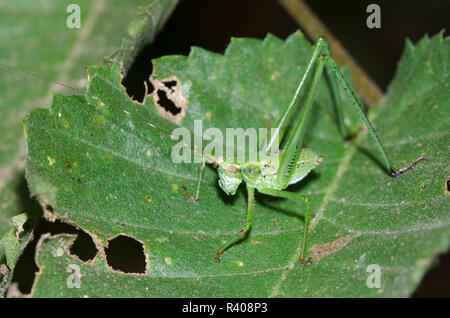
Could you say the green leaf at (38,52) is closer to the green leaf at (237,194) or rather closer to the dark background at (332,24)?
the dark background at (332,24)

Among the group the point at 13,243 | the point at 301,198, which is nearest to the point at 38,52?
the point at 13,243

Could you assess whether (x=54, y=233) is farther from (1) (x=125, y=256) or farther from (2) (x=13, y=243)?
(1) (x=125, y=256)

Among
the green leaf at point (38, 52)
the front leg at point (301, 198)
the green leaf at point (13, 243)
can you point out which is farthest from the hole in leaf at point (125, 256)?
the green leaf at point (38, 52)

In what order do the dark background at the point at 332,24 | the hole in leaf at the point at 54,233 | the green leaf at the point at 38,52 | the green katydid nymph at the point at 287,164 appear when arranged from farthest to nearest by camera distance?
the dark background at the point at 332,24 → the green leaf at the point at 38,52 → the green katydid nymph at the point at 287,164 → the hole in leaf at the point at 54,233

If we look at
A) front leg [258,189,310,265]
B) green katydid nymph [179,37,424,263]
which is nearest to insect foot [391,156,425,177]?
green katydid nymph [179,37,424,263]

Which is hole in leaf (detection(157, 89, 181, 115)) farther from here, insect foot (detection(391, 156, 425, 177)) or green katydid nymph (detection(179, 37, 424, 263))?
insect foot (detection(391, 156, 425, 177))

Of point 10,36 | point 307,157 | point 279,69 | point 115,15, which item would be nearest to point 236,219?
point 307,157
